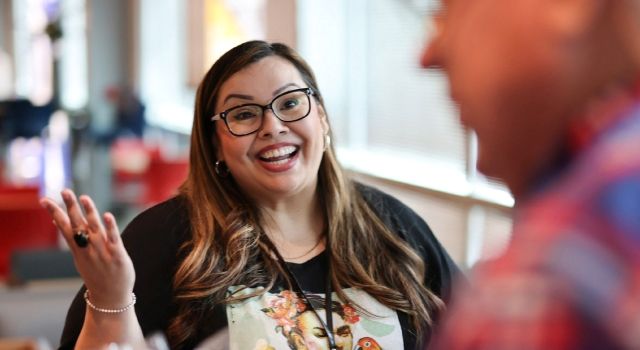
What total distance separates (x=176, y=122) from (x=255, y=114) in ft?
30.2

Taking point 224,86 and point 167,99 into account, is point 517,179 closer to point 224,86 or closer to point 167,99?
point 224,86

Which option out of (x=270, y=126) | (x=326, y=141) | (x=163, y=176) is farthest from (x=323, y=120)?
(x=163, y=176)

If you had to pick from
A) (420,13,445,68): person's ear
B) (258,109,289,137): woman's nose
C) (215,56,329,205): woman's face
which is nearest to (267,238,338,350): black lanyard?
(215,56,329,205): woman's face

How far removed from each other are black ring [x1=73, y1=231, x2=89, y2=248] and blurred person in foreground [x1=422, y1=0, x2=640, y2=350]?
1.26 m

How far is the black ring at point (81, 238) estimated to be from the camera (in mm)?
1608

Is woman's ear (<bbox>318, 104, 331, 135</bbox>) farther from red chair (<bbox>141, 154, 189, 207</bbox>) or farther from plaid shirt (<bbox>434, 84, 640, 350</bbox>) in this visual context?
red chair (<bbox>141, 154, 189, 207</bbox>)

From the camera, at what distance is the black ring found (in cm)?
161

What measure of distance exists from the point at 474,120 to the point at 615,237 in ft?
0.26

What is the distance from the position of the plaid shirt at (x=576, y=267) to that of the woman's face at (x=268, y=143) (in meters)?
1.84

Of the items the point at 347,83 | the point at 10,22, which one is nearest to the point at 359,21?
Result: the point at 347,83

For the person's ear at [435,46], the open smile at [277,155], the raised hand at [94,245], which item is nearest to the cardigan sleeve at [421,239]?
the open smile at [277,155]

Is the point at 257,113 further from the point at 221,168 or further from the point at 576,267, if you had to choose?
the point at 576,267

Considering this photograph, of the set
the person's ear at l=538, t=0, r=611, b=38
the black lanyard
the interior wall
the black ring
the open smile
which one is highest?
the person's ear at l=538, t=0, r=611, b=38

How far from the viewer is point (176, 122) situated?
11.3m
